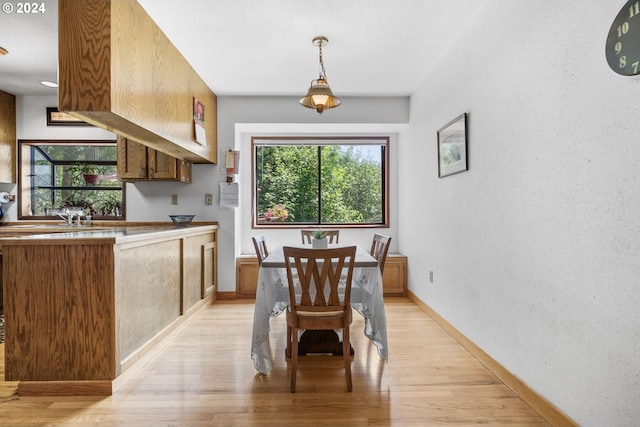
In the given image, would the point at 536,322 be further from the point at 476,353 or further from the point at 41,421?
the point at 41,421

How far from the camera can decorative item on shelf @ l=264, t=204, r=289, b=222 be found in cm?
495

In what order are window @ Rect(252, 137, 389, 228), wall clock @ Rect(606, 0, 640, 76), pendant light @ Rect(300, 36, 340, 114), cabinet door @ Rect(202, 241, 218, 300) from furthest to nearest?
window @ Rect(252, 137, 389, 228) → cabinet door @ Rect(202, 241, 218, 300) → pendant light @ Rect(300, 36, 340, 114) → wall clock @ Rect(606, 0, 640, 76)

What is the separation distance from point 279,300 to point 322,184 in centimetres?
281

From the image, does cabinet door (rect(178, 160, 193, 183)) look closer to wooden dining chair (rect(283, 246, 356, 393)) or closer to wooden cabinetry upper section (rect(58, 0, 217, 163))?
wooden cabinetry upper section (rect(58, 0, 217, 163))

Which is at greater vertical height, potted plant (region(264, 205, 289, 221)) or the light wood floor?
potted plant (region(264, 205, 289, 221))

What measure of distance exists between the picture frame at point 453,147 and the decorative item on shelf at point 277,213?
91.9 inches

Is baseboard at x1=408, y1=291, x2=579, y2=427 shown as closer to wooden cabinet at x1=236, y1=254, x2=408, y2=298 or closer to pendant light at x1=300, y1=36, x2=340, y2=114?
wooden cabinet at x1=236, y1=254, x2=408, y2=298

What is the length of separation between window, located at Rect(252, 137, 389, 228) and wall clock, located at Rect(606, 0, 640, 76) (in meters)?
3.57

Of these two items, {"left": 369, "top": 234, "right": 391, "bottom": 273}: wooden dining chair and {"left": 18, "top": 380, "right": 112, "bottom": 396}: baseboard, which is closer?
{"left": 18, "top": 380, "right": 112, "bottom": 396}: baseboard

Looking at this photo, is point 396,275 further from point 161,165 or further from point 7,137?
point 7,137

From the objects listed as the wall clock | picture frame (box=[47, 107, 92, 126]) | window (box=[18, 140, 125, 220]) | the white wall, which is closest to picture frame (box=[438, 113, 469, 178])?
the white wall

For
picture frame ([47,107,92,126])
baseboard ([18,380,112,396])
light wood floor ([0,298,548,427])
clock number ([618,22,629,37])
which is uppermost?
picture frame ([47,107,92,126])

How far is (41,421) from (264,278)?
1346mm

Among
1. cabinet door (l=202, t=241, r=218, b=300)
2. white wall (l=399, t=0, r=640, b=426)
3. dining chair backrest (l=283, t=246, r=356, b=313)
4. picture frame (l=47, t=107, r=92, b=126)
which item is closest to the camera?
white wall (l=399, t=0, r=640, b=426)
